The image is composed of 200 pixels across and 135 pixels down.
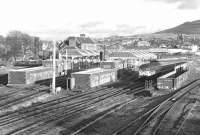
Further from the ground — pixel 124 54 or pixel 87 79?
pixel 124 54

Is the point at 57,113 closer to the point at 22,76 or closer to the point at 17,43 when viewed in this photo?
the point at 22,76

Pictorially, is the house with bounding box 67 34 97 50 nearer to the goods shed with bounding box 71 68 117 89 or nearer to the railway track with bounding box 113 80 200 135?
the goods shed with bounding box 71 68 117 89

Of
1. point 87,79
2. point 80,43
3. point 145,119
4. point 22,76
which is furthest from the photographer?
point 80,43

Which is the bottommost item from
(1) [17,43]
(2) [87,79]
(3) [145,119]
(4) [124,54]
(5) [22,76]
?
(3) [145,119]

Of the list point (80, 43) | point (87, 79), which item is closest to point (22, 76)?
point (87, 79)

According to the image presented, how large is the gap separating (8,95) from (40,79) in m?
11.4

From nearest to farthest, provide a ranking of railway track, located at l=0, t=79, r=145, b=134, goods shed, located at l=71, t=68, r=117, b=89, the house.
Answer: railway track, located at l=0, t=79, r=145, b=134 < goods shed, located at l=71, t=68, r=117, b=89 < the house

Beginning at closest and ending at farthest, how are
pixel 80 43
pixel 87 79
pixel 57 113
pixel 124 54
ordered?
pixel 57 113
pixel 87 79
pixel 124 54
pixel 80 43

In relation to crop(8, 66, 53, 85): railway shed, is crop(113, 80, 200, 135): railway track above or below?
below

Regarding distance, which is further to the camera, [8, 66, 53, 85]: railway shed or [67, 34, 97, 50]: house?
[67, 34, 97, 50]: house

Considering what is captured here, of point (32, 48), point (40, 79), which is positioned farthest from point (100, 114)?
point (32, 48)

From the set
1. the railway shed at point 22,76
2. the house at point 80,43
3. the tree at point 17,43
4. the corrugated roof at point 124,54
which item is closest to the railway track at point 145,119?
the railway shed at point 22,76

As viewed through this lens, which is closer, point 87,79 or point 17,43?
point 87,79

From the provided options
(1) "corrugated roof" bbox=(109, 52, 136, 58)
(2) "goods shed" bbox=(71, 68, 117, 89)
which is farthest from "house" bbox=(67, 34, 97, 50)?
(2) "goods shed" bbox=(71, 68, 117, 89)
